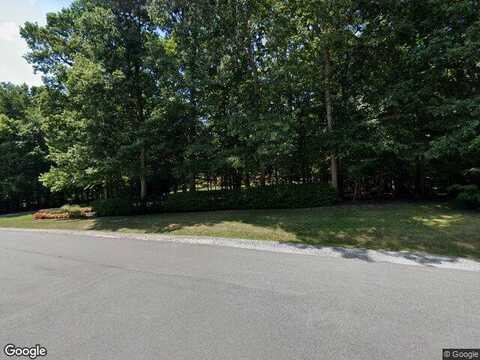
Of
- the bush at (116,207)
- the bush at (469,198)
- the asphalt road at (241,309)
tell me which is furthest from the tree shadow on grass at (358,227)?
the bush at (116,207)

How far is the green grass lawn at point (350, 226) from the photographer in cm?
573

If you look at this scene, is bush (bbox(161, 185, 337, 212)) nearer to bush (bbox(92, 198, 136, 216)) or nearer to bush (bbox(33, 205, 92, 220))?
bush (bbox(92, 198, 136, 216))

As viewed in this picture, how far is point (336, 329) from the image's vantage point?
264 cm

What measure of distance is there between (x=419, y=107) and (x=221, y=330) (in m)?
11.0

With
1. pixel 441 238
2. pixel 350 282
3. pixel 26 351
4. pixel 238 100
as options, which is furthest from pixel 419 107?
pixel 26 351

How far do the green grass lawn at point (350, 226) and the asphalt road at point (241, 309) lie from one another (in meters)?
1.58

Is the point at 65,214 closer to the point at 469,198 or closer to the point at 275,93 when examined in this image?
the point at 275,93

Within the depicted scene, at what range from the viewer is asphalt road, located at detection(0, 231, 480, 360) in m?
2.41

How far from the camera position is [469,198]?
8.16 m

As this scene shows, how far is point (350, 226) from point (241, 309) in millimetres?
5209

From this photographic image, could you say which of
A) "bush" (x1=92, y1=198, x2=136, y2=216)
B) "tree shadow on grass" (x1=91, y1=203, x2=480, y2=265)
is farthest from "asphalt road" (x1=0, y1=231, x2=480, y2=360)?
"bush" (x1=92, y1=198, x2=136, y2=216)

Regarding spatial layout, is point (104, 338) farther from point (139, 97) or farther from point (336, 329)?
point (139, 97)

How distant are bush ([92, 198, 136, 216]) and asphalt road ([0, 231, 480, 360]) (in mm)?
7917

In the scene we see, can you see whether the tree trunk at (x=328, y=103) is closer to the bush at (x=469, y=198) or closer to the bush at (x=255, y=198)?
the bush at (x=255, y=198)
